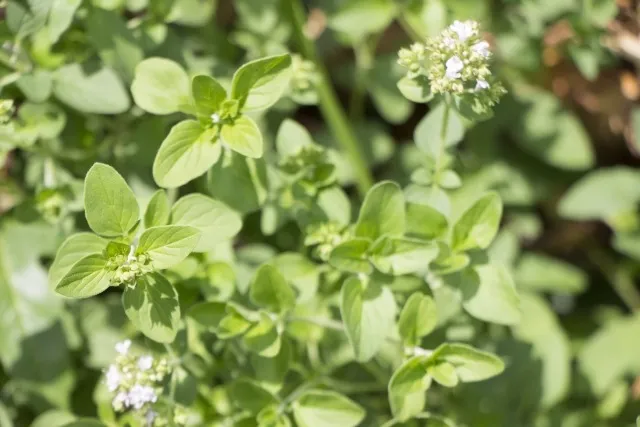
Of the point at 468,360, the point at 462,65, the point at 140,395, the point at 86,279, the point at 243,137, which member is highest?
the point at 462,65

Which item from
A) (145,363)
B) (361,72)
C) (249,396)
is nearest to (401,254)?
(249,396)

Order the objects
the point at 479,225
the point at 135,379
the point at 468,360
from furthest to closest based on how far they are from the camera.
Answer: the point at 479,225
the point at 468,360
the point at 135,379

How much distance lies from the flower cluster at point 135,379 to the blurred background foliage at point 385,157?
26 cm

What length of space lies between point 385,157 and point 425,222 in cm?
89

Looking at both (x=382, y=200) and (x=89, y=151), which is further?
(x=89, y=151)

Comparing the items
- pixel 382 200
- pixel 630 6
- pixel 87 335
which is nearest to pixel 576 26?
pixel 630 6

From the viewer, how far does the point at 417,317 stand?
162 cm

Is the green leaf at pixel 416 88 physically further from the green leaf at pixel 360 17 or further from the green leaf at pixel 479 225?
the green leaf at pixel 360 17

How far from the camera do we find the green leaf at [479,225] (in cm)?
168

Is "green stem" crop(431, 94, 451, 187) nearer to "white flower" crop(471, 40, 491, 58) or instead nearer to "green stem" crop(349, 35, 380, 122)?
"white flower" crop(471, 40, 491, 58)

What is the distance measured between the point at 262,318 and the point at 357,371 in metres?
0.53

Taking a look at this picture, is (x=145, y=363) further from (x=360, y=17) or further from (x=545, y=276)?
(x=545, y=276)

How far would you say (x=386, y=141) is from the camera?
8.40ft

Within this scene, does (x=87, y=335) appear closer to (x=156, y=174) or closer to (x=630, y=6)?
(x=156, y=174)
